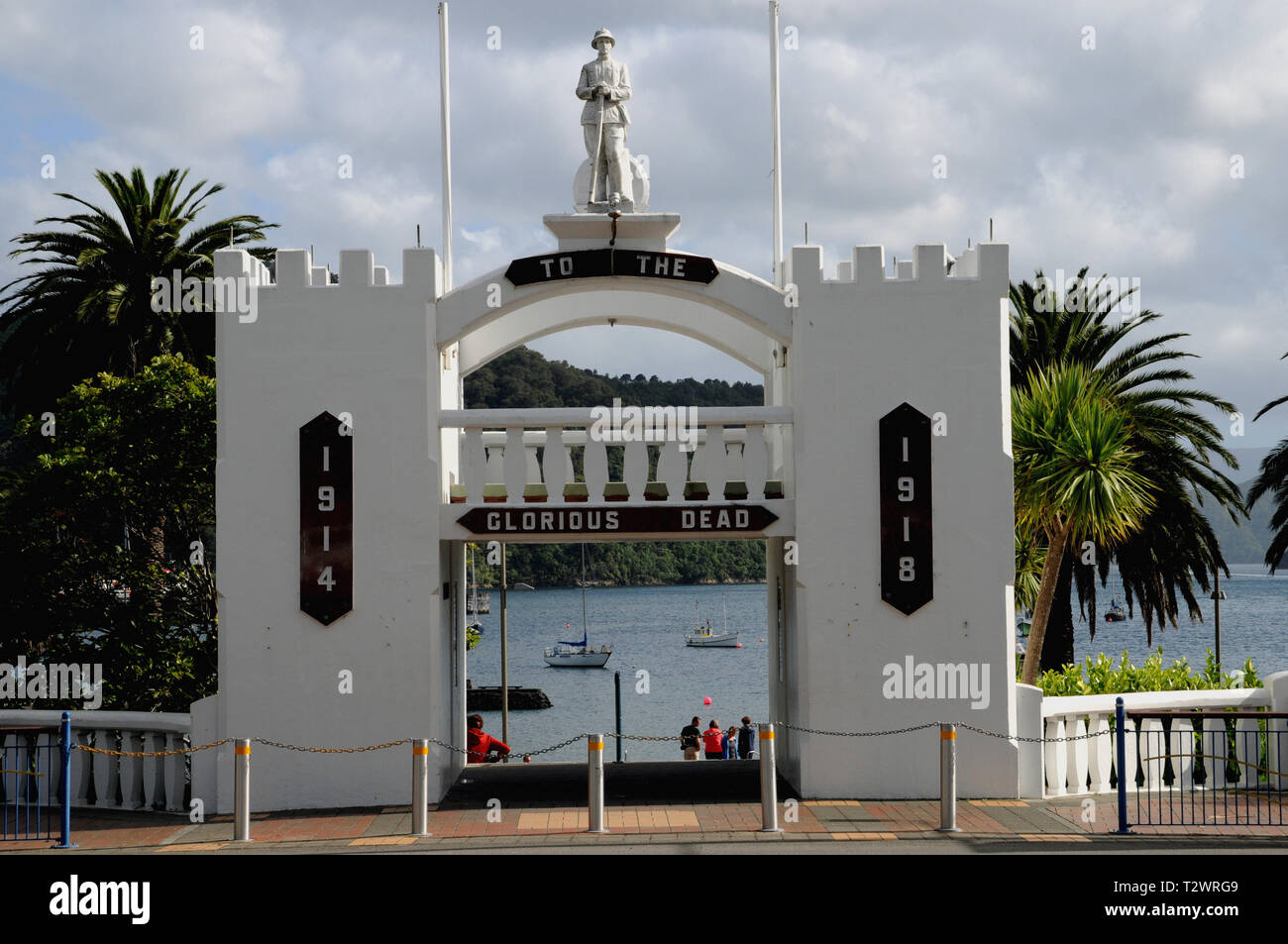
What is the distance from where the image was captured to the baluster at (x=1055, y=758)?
55.7ft

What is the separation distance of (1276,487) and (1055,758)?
17.5 meters

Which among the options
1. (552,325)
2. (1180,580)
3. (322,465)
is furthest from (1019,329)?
(322,465)

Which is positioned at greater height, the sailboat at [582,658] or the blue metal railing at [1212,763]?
the blue metal railing at [1212,763]

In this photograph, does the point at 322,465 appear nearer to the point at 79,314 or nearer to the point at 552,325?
the point at 552,325

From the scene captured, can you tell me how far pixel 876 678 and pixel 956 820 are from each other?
2001 millimetres

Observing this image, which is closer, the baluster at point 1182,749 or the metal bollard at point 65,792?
the metal bollard at point 65,792

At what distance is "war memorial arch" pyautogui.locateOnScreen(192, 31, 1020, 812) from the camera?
659 inches

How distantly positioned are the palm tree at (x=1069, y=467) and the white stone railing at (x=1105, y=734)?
11.0ft

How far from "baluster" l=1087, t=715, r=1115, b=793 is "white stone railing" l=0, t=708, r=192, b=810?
10558 mm

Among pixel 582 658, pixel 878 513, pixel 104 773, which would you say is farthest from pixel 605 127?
pixel 582 658

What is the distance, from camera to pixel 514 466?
1723 centimetres

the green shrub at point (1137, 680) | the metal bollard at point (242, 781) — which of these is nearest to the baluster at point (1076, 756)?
the green shrub at point (1137, 680)

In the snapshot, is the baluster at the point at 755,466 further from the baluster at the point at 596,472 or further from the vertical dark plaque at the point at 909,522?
the baluster at the point at 596,472

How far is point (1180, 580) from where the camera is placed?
2916 cm
